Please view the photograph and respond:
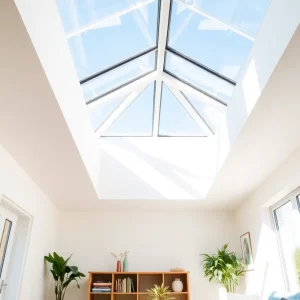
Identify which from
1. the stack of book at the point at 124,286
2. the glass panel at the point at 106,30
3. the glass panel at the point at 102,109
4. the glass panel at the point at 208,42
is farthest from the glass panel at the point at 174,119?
the stack of book at the point at 124,286

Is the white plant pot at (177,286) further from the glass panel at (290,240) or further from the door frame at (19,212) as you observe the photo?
the door frame at (19,212)

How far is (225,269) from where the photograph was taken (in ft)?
17.7

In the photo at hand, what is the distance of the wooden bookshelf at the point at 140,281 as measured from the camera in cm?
551

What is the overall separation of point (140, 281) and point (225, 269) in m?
1.57

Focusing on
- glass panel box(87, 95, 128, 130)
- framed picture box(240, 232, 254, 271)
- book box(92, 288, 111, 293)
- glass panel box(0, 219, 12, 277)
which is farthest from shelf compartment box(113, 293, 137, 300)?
glass panel box(87, 95, 128, 130)

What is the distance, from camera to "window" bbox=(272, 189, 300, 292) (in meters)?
4.19

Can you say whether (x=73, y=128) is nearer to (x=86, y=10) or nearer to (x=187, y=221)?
(x=86, y=10)

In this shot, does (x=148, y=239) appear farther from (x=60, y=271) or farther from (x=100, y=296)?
(x=60, y=271)

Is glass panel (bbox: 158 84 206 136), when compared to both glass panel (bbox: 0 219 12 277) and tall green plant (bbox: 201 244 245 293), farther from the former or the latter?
glass panel (bbox: 0 219 12 277)

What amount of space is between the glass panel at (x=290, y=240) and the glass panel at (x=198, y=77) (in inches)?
72.6

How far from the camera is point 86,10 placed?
11.4ft

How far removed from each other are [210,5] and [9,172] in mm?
3107

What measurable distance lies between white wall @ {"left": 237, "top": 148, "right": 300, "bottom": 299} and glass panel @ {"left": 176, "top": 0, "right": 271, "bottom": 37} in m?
1.60

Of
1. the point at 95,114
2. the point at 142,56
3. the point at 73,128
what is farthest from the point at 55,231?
the point at 142,56
